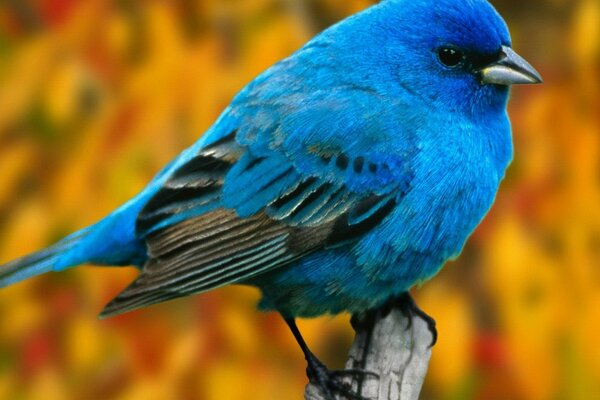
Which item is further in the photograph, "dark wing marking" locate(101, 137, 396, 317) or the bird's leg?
"dark wing marking" locate(101, 137, 396, 317)

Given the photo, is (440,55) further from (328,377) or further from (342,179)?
(328,377)

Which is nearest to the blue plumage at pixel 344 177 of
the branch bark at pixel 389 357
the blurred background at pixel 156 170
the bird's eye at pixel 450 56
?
the bird's eye at pixel 450 56

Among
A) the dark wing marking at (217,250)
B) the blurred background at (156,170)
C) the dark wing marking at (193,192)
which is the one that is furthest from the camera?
the blurred background at (156,170)

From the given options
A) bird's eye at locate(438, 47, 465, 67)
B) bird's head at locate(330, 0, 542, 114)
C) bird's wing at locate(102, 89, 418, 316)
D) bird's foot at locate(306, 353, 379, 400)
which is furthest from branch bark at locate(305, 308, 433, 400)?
bird's eye at locate(438, 47, 465, 67)

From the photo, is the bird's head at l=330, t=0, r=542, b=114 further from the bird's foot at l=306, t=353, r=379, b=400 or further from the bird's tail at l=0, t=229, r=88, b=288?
the bird's tail at l=0, t=229, r=88, b=288

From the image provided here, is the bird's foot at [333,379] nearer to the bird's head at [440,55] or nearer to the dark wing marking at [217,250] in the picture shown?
the dark wing marking at [217,250]

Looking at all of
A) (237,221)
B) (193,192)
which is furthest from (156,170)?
(237,221)
